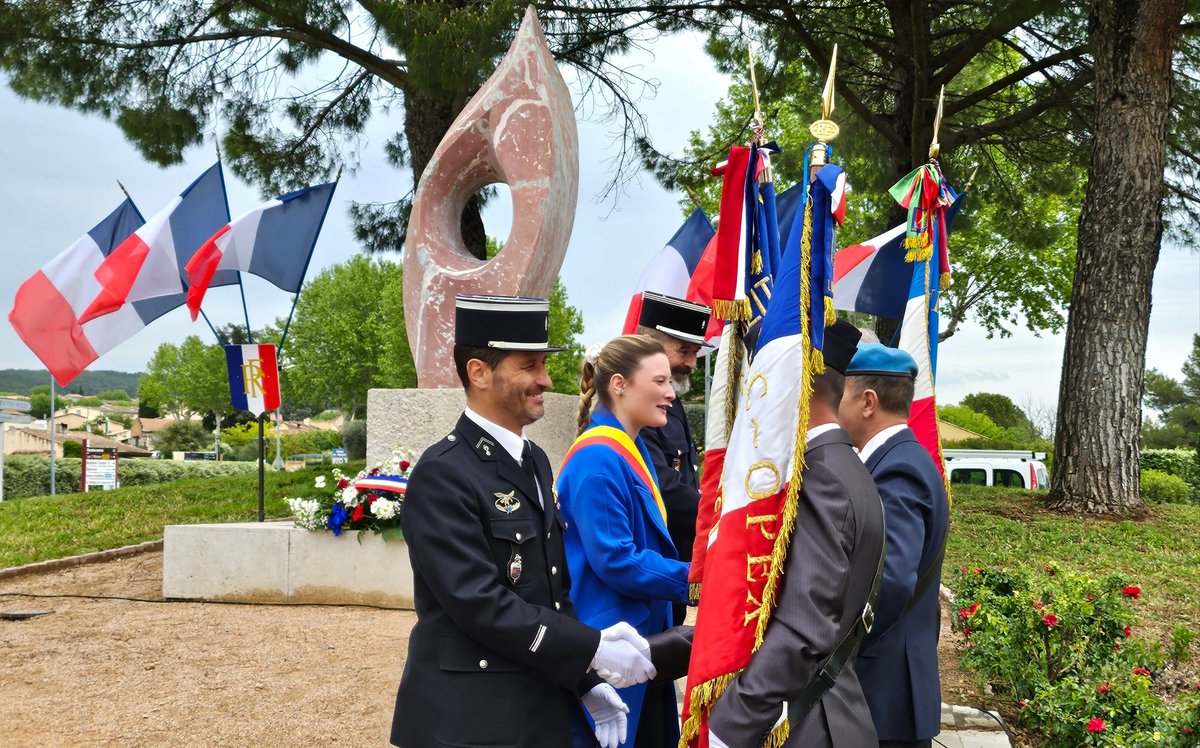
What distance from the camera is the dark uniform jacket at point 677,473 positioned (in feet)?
13.5

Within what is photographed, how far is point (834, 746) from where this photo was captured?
7.04 feet

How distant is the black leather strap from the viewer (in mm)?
2139

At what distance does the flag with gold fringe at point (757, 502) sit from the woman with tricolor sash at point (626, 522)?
1.94 ft

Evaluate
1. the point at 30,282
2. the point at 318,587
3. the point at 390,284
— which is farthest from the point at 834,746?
the point at 390,284

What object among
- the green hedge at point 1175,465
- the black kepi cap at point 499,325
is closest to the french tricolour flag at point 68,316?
the black kepi cap at point 499,325

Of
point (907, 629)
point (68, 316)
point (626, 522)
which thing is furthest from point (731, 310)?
point (68, 316)

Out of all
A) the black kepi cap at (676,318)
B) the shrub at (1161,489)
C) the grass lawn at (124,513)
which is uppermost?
the black kepi cap at (676,318)

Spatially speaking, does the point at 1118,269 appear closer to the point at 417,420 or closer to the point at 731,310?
the point at 417,420

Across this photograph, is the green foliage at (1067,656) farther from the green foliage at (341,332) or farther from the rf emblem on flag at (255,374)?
the green foliage at (341,332)

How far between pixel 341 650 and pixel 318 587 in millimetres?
1660

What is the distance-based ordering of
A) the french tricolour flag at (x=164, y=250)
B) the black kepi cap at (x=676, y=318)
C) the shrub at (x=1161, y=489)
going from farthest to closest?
1. the shrub at (x=1161, y=489)
2. the french tricolour flag at (x=164, y=250)
3. the black kepi cap at (x=676, y=318)

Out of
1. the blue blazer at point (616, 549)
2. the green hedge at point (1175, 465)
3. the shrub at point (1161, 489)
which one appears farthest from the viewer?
the green hedge at point (1175, 465)

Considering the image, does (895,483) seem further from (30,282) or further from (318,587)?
(30,282)

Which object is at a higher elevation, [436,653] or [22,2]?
[22,2]
